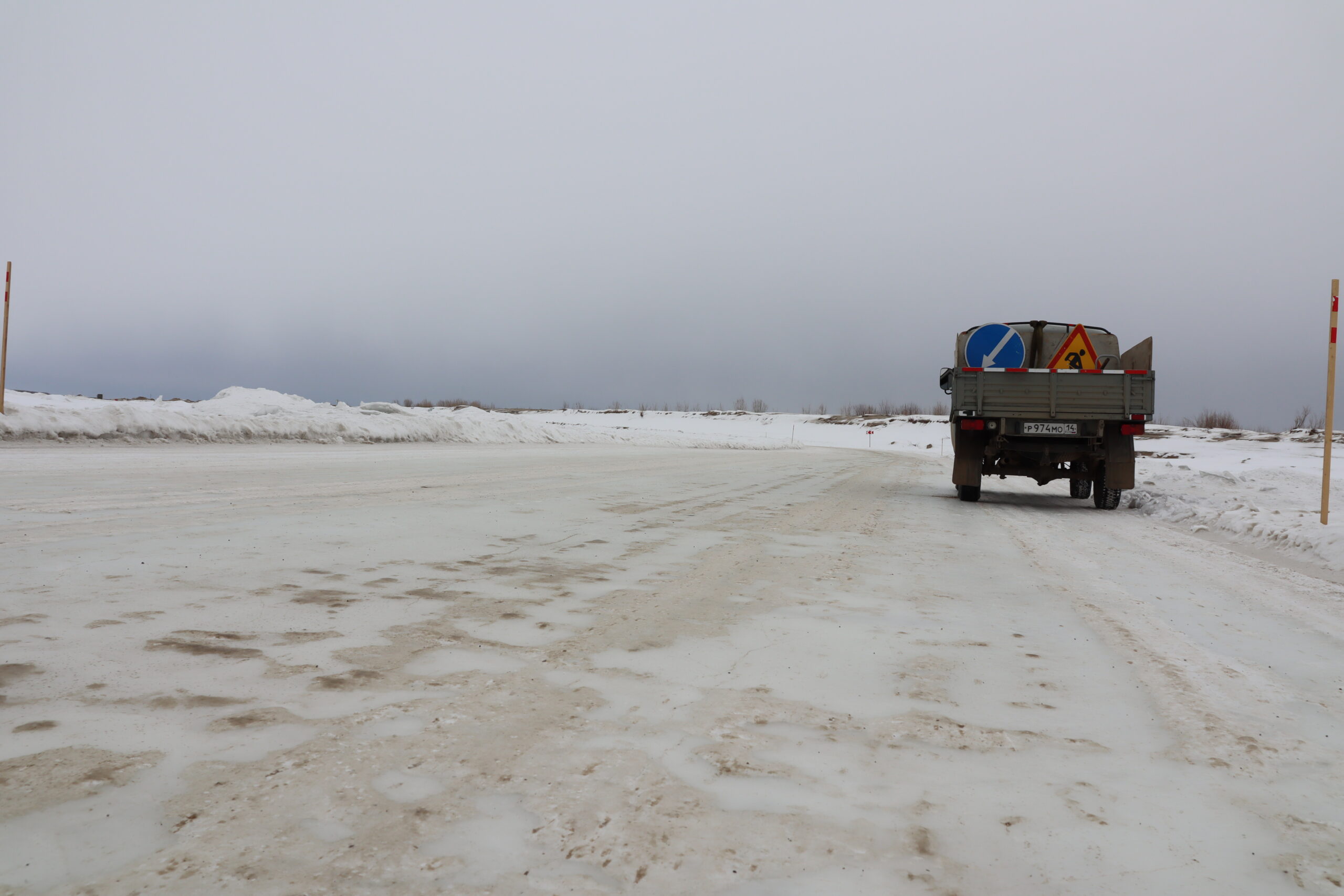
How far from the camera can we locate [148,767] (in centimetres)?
167

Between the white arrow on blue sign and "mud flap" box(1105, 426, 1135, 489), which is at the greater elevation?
the white arrow on blue sign

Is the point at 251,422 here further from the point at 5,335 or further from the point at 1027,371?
the point at 1027,371

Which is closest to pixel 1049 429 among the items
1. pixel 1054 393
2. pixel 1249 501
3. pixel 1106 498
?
pixel 1054 393

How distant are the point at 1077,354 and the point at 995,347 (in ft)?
3.45

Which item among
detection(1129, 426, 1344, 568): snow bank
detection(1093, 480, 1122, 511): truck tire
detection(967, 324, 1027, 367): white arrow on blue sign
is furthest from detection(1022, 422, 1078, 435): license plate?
detection(1129, 426, 1344, 568): snow bank

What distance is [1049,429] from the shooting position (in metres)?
9.27

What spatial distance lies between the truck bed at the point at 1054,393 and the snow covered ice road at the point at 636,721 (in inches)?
196

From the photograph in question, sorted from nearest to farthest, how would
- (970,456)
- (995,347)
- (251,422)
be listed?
(970,456) → (995,347) → (251,422)

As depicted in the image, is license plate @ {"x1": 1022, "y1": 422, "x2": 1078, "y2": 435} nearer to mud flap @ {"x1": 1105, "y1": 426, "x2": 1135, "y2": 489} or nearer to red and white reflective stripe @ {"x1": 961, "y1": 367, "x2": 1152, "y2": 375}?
mud flap @ {"x1": 1105, "y1": 426, "x2": 1135, "y2": 489}

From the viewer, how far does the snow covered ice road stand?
1.45m

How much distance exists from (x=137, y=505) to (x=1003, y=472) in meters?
9.71

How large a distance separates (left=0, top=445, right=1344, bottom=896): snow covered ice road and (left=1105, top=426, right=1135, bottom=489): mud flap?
16.9ft

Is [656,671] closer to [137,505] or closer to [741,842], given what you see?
[741,842]

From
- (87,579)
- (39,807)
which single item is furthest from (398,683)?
(87,579)
